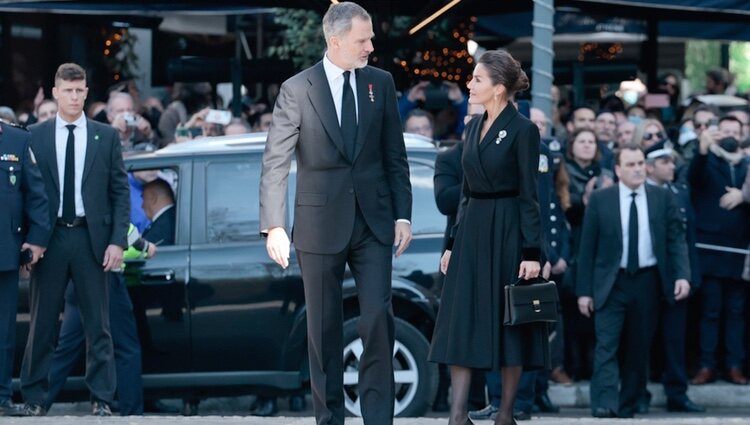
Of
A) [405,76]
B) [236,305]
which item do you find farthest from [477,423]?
[405,76]

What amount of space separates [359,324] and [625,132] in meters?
6.61

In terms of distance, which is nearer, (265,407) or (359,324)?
(359,324)

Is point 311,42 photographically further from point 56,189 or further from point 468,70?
point 56,189

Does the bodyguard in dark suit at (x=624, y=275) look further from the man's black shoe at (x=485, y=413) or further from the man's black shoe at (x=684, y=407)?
the man's black shoe at (x=485, y=413)

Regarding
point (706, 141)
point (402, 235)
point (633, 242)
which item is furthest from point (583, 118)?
point (402, 235)

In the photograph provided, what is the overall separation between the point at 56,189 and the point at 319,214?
2818mm

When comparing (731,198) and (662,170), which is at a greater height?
(662,170)

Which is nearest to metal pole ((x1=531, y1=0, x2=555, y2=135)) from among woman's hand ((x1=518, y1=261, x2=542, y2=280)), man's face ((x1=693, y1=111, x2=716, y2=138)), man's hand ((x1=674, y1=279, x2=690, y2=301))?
man's hand ((x1=674, y1=279, x2=690, y2=301))

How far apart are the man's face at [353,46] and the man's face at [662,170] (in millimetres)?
4938

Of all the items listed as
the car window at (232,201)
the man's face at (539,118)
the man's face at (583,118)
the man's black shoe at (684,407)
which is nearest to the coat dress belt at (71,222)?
the car window at (232,201)

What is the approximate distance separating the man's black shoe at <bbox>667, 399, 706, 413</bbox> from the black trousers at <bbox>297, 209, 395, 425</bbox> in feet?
15.3

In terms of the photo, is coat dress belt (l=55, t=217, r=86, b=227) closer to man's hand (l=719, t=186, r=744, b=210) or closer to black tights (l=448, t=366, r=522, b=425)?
black tights (l=448, t=366, r=522, b=425)

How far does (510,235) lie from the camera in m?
7.70

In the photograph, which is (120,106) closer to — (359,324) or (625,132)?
(625,132)
